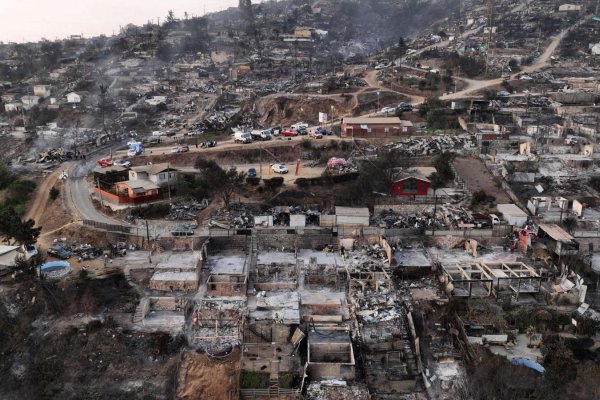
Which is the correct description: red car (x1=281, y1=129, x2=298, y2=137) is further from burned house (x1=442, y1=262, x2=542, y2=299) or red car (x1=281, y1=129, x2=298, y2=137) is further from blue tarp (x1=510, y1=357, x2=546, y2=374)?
blue tarp (x1=510, y1=357, x2=546, y2=374)

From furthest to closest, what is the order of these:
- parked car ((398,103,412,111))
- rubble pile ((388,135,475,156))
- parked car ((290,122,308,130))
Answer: parked car ((398,103,412,111)), parked car ((290,122,308,130)), rubble pile ((388,135,475,156))

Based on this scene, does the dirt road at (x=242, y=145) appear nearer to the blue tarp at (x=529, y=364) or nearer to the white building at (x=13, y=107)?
the blue tarp at (x=529, y=364)

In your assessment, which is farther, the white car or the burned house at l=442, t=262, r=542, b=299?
the white car

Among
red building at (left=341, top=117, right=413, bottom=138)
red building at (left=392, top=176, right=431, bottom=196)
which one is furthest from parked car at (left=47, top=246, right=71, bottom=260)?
red building at (left=341, top=117, right=413, bottom=138)

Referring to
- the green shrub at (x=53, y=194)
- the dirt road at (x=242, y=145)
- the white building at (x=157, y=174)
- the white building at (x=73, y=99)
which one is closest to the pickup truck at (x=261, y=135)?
the dirt road at (x=242, y=145)

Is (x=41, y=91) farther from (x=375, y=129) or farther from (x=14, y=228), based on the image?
(x=14, y=228)

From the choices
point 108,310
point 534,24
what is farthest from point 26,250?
point 534,24

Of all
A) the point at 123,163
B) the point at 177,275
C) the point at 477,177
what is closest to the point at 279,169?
the point at 123,163
